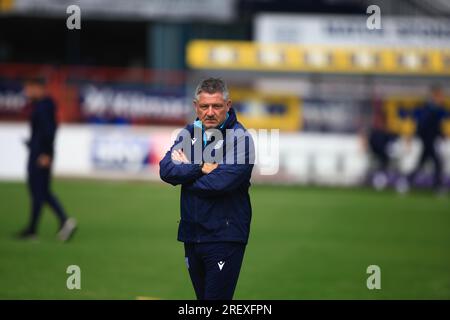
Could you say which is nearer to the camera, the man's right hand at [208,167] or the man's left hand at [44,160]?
the man's right hand at [208,167]

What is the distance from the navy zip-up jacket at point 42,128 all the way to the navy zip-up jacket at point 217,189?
262 inches

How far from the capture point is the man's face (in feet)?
21.7

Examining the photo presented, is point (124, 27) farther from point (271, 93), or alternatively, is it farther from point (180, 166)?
point (180, 166)

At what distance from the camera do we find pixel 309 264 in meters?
12.1

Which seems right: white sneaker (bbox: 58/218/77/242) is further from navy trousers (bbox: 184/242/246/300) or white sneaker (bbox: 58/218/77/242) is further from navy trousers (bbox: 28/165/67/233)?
navy trousers (bbox: 184/242/246/300)

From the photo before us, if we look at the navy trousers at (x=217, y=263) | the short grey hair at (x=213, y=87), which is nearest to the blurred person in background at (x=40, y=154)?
the navy trousers at (x=217, y=263)

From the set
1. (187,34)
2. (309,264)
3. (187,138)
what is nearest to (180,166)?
(187,138)

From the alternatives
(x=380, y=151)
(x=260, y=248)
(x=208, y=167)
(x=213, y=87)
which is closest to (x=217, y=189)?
(x=208, y=167)

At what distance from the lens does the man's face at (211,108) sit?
6.61m

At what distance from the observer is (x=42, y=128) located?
13.2 meters

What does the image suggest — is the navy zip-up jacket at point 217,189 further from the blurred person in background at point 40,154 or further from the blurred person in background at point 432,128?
the blurred person in background at point 432,128

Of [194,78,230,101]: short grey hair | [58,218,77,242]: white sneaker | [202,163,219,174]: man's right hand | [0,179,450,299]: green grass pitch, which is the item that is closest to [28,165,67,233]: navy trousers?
[58,218,77,242]: white sneaker

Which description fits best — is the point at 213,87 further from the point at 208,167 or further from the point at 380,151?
the point at 380,151

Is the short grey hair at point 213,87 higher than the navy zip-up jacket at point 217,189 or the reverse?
higher
